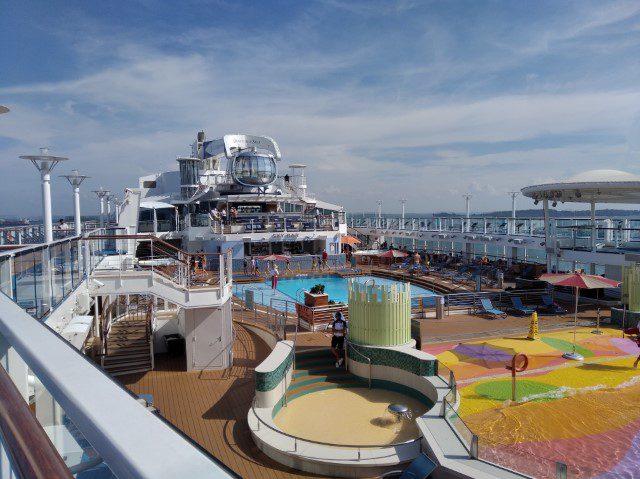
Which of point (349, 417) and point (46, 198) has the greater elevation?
point (46, 198)

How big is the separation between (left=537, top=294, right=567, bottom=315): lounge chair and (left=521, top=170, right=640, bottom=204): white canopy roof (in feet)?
17.4

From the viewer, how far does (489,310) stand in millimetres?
16109

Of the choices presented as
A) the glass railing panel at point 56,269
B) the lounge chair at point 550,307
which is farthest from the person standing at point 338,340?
the lounge chair at point 550,307

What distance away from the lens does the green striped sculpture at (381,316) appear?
10.8m

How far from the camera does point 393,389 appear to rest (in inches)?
400

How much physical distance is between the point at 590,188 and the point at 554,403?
13.6 meters

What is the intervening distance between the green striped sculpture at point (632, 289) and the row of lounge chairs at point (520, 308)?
7.06 feet

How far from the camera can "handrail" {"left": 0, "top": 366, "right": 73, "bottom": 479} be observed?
0.71m

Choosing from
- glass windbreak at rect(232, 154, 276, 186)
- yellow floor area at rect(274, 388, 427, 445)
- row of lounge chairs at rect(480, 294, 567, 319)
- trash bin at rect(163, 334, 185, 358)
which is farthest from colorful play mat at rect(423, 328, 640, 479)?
glass windbreak at rect(232, 154, 276, 186)

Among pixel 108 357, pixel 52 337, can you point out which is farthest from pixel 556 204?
pixel 52 337

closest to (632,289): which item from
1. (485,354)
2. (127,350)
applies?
(485,354)

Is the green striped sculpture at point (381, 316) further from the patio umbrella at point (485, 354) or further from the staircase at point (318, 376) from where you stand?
the patio umbrella at point (485, 354)

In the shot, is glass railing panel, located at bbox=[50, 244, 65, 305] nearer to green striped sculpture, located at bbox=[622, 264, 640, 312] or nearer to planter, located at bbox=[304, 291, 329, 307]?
planter, located at bbox=[304, 291, 329, 307]

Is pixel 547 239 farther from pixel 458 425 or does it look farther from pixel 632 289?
pixel 458 425
